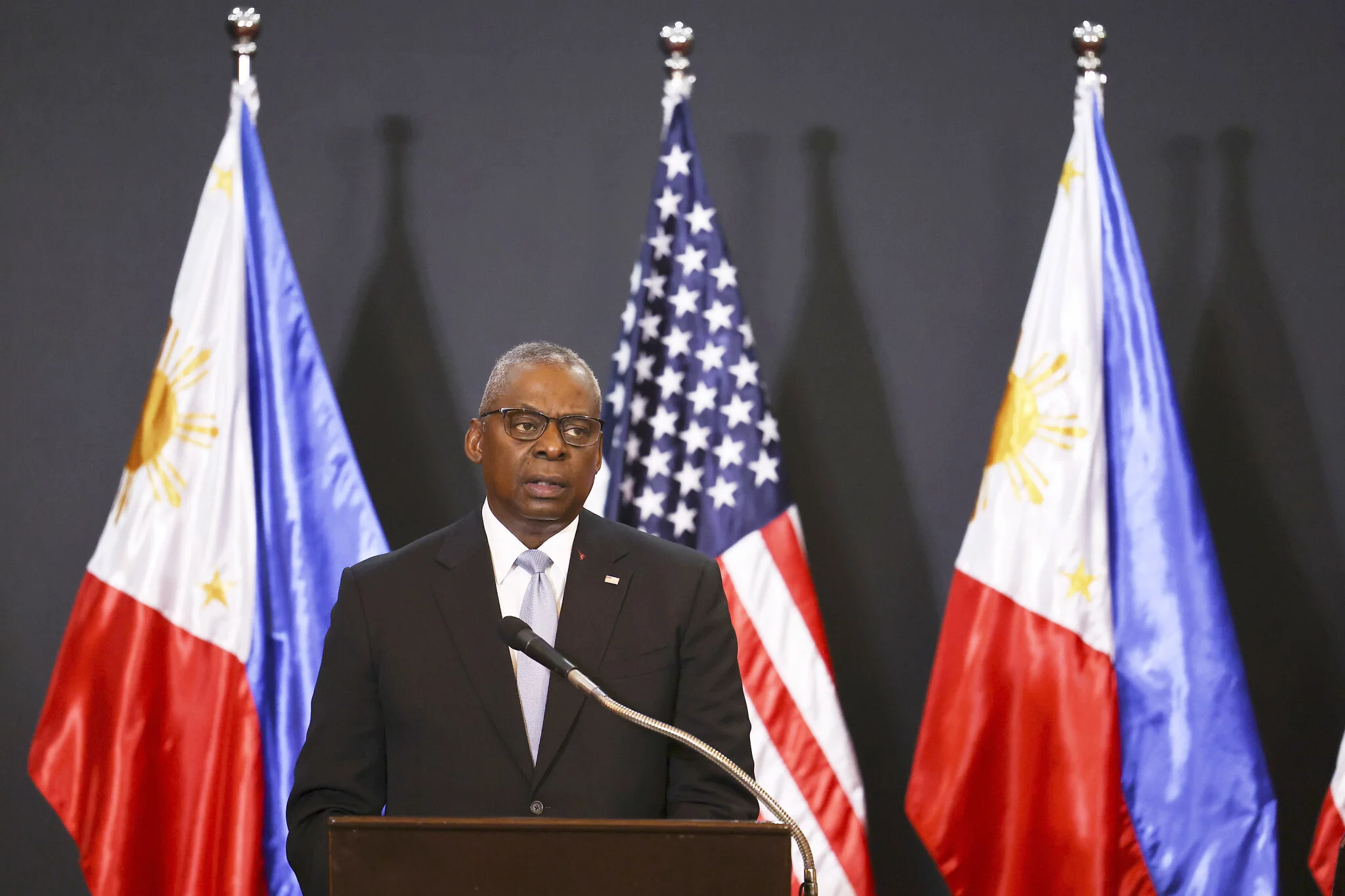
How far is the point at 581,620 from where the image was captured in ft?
6.16

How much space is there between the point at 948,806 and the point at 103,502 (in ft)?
7.78

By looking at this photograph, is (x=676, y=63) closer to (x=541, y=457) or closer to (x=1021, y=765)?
(x=541, y=457)

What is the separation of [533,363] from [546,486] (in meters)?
0.20

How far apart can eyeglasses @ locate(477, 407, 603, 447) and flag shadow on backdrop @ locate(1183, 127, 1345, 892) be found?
7.15ft

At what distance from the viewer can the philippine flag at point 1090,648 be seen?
2.88m

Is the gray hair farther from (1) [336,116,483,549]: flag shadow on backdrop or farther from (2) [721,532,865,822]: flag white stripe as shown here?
(1) [336,116,483,549]: flag shadow on backdrop

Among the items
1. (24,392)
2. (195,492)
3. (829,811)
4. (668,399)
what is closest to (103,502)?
(24,392)

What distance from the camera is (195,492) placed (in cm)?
292

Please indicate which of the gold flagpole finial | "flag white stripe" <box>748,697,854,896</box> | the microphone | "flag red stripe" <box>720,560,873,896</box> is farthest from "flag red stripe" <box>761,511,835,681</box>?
the microphone

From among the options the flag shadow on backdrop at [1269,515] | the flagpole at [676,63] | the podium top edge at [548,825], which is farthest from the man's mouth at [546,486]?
the flag shadow on backdrop at [1269,515]

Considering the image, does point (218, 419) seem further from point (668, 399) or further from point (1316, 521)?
point (1316, 521)

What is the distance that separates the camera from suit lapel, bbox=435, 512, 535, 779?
181 cm

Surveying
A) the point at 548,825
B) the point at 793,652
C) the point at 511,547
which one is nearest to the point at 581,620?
the point at 511,547

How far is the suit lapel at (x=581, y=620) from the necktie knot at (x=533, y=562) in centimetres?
4
